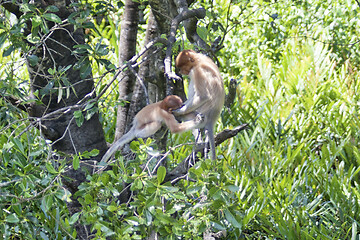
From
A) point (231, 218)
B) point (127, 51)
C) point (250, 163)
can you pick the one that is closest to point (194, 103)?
point (127, 51)

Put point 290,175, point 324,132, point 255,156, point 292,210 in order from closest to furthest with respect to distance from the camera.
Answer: point 292,210
point 290,175
point 255,156
point 324,132

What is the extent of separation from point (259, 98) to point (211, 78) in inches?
73.3

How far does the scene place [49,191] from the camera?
1.90 metres

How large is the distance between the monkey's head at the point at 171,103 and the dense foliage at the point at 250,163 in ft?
1.30

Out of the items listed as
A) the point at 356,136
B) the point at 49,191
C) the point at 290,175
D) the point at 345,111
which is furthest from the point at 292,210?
the point at 49,191

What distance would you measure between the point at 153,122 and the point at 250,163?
1.22 meters

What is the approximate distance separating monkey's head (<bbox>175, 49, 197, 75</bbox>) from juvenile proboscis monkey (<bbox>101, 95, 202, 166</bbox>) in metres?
0.30

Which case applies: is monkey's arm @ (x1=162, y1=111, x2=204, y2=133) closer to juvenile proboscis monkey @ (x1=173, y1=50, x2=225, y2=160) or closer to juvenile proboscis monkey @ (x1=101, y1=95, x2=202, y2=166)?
juvenile proboscis monkey @ (x1=101, y1=95, x2=202, y2=166)

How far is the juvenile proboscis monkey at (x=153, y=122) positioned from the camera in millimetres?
2975

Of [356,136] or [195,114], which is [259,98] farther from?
[195,114]

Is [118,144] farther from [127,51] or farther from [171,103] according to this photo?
[127,51]

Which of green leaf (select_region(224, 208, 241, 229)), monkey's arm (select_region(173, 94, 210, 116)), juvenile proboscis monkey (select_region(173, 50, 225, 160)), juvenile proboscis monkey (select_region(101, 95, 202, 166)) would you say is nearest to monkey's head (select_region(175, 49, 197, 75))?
juvenile proboscis monkey (select_region(173, 50, 225, 160))

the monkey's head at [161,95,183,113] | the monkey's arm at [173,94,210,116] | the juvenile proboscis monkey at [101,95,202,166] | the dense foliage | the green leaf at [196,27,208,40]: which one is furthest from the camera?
the monkey's arm at [173,94,210,116]

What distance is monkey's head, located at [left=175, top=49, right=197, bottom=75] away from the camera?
3119 mm
